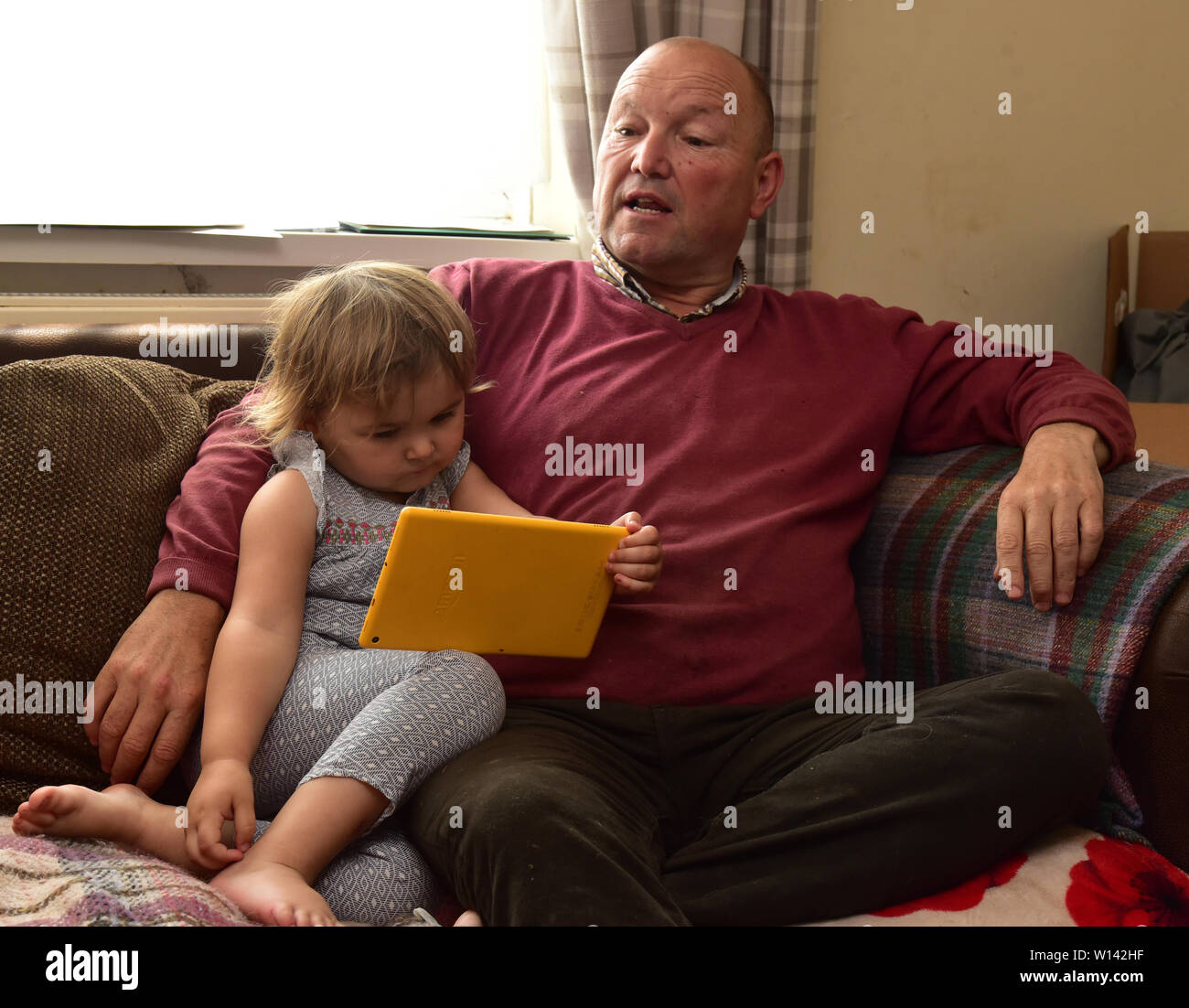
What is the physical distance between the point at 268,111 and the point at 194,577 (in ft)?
3.68

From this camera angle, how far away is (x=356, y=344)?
1.14m

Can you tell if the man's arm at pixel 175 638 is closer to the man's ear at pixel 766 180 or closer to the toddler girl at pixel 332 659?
the toddler girl at pixel 332 659

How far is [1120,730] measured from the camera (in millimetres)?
1111

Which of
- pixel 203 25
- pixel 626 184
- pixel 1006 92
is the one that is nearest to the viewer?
pixel 626 184

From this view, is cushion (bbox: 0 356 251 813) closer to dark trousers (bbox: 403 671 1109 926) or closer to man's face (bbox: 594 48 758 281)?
dark trousers (bbox: 403 671 1109 926)

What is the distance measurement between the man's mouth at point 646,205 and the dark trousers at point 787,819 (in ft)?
2.38

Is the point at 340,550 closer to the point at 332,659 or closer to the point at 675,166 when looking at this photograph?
the point at 332,659

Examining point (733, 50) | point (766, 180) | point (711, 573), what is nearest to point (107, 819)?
point (711, 573)

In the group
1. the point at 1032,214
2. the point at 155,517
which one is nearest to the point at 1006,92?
the point at 1032,214

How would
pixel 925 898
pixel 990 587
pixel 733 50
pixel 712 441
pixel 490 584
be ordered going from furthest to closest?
pixel 733 50
pixel 712 441
pixel 990 587
pixel 490 584
pixel 925 898

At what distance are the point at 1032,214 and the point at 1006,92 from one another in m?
0.27
